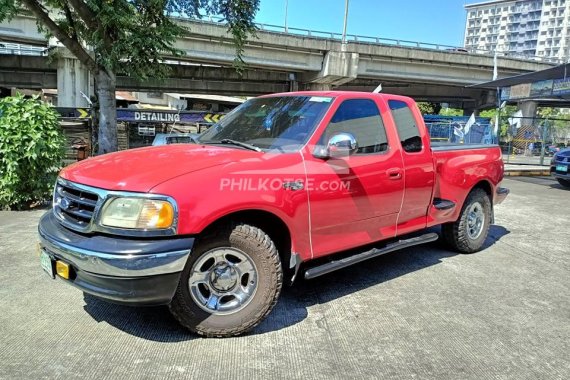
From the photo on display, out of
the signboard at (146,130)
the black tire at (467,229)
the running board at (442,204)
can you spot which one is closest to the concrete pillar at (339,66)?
the signboard at (146,130)

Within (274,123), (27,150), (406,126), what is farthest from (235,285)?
(27,150)

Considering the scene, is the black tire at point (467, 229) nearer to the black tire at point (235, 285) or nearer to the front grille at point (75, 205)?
the black tire at point (235, 285)

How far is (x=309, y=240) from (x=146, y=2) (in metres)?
6.91

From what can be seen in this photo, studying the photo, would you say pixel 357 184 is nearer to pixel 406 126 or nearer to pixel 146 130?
pixel 406 126

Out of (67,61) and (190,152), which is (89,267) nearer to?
(190,152)

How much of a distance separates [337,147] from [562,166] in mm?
11152

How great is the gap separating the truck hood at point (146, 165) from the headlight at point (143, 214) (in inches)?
3.3

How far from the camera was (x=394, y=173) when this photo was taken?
4453 mm

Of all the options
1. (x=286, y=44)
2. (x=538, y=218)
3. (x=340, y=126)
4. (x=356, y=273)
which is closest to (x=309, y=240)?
(x=340, y=126)

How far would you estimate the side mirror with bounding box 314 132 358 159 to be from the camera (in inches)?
146

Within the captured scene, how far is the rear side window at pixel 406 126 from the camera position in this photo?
4.75 metres

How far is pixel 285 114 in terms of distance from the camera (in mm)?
4262

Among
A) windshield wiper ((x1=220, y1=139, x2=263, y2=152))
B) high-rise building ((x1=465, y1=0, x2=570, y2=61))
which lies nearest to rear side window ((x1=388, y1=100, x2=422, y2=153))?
windshield wiper ((x1=220, y1=139, x2=263, y2=152))

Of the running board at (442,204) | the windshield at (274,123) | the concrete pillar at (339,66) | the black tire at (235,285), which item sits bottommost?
the black tire at (235,285)
